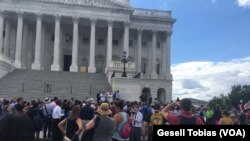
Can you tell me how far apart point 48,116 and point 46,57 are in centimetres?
4233

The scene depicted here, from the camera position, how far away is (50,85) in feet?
135

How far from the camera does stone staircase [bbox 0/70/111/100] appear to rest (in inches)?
1528

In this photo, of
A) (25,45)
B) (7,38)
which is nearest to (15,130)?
(7,38)

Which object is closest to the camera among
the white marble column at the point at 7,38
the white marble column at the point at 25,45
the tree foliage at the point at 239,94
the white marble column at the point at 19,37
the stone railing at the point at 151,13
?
the white marble column at the point at 19,37

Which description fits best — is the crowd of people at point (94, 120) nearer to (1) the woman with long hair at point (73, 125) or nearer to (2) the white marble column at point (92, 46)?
(1) the woman with long hair at point (73, 125)

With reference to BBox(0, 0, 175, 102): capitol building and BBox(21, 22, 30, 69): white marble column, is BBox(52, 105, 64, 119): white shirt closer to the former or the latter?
BBox(0, 0, 175, 102): capitol building

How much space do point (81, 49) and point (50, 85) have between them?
69.4 ft

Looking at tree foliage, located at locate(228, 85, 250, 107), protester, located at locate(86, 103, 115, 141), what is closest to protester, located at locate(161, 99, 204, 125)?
protester, located at locate(86, 103, 115, 141)

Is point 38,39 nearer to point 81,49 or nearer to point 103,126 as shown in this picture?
point 81,49

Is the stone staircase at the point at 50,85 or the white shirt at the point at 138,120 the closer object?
the white shirt at the point at 138,120

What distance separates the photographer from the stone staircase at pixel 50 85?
1528 inches

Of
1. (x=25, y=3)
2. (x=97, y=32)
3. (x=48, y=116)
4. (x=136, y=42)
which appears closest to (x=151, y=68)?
(x=136, y=42)

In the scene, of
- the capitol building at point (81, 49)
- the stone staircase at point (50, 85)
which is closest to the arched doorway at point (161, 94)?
the capitol building at point (81, 49)

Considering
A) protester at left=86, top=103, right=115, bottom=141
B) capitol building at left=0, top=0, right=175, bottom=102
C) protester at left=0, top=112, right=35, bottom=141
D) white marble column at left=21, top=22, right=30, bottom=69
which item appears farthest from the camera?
white marble column at left=21, top=22, right=30, bottom=69
